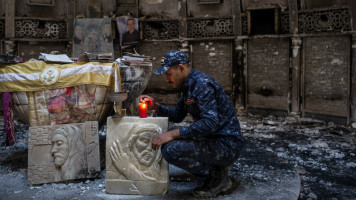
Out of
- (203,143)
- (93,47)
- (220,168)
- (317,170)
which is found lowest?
(317,170)

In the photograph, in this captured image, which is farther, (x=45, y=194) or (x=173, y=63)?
(x=45, y=194)

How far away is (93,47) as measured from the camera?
8141 mm

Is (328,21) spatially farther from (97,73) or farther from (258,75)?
(97,73)

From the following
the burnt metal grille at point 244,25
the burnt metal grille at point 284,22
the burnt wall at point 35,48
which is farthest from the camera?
the burnt wall at point 35,48

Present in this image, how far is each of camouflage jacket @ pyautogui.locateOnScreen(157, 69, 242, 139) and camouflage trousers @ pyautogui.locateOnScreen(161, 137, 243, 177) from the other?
6cm

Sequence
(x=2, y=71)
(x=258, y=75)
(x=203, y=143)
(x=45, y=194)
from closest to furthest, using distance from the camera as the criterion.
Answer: (x=203, y=143) < (x=45, y=194) < (x=2, y=71) < (x=258, y=75)

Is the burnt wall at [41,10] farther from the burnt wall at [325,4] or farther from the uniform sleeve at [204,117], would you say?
the uniform sleeve at [204,117]

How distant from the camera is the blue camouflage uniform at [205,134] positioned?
8.41 ft

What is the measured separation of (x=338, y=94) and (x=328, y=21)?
5.39ft

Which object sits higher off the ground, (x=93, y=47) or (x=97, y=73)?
(x=93, y=47)

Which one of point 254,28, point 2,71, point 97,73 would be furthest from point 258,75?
point 2,71

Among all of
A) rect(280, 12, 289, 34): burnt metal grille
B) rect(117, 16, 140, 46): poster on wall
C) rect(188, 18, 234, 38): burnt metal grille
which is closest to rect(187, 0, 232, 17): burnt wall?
rect(188, 18, 234, 38): burnt metal grille

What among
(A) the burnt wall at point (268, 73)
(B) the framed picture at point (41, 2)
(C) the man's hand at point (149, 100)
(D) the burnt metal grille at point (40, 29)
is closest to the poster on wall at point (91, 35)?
(D) the burnt metal grille at point (40, 29)

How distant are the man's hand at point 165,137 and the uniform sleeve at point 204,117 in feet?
0.18
